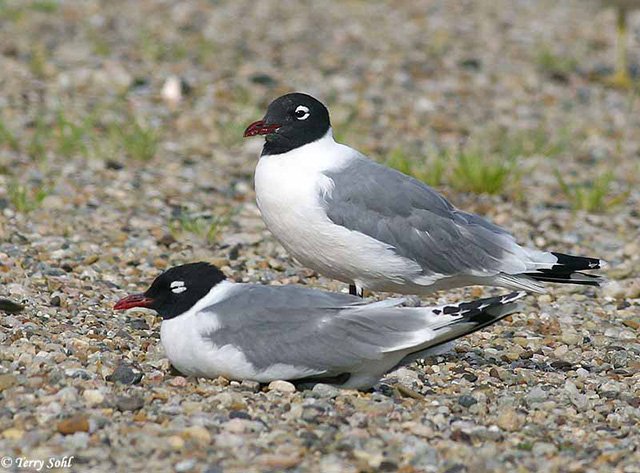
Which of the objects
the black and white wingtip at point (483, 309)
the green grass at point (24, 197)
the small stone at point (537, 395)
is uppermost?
the green grass at point (24, 197)

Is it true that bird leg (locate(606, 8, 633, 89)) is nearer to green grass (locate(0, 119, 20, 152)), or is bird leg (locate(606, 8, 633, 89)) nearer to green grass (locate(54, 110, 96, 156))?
green grass (locate(54, 110, 96, 156))

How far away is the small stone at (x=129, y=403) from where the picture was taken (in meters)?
4.10

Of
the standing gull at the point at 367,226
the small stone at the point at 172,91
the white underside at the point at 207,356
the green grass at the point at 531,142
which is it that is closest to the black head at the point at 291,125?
the standing gull at the point at 367,226

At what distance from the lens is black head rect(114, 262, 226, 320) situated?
458cm

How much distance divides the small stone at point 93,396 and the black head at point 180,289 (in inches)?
21.9

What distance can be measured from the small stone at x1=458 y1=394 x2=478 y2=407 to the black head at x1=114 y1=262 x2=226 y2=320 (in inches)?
46.1

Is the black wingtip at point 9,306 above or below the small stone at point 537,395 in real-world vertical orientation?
above

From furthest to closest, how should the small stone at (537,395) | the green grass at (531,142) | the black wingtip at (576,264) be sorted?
the green grass at (531,142) → the black wingtip at (576,264) → the small stone at (537,395)

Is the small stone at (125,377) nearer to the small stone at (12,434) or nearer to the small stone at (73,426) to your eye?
the small stone at (73,426)

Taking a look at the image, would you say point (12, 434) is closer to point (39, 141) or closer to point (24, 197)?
point (24, 197)

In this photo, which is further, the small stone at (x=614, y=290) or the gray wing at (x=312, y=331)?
the small stone at (x=614, y=290)

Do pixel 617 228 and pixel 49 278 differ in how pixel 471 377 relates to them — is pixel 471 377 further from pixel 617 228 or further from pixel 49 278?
pixel 617 228

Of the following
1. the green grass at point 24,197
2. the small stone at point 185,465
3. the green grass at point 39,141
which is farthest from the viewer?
the green grass at point 39,141

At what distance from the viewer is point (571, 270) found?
5234mm
